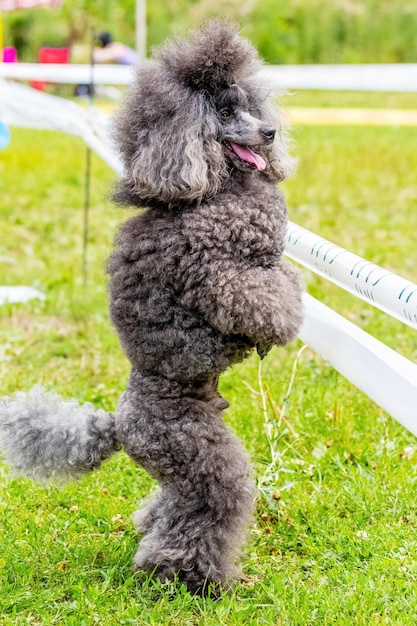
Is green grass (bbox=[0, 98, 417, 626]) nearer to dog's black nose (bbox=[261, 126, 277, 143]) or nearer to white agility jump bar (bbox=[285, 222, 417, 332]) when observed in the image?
white agility jump bar (bbox=[285, 222, 417, 332])

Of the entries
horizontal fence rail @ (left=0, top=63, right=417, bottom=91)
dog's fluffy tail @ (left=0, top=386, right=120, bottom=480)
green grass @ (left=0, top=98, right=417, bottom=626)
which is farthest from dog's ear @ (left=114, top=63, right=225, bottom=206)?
horizontal fence rail @ (left=0, top=63, right=417, bottom=91)

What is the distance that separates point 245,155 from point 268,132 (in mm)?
112

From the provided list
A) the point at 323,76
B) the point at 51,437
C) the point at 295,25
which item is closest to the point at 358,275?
the point at 51,437

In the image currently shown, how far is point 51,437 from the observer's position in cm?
278

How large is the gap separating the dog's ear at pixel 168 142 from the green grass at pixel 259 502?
27 centimetres

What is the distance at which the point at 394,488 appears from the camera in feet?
11.3

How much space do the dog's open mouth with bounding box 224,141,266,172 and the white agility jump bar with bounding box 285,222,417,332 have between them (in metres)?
0.39

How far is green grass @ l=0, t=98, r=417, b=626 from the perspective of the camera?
277 cm

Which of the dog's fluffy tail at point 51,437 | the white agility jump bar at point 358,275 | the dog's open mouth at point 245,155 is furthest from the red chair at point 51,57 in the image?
the dog's open mouth at point 245,155

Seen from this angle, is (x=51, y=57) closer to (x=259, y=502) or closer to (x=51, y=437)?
(x=259, y=502)

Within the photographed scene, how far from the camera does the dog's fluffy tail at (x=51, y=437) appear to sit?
9.14 ft

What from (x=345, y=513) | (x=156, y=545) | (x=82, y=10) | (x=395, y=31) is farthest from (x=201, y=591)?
(x=395, y=31)

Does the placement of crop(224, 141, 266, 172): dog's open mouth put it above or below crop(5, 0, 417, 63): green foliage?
above

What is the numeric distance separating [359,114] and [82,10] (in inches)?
341
